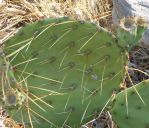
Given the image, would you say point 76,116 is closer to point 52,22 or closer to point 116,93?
point 116,93

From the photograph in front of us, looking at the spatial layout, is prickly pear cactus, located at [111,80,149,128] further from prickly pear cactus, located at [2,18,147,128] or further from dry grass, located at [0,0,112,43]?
dry grass, located at [0,0,112,43]

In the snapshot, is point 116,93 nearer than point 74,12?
Yes

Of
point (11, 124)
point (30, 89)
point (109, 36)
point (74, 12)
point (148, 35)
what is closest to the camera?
point (109, 36)

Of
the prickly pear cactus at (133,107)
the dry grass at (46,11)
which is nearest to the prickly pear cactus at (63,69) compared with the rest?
the prickly pear cactus at (133,107)

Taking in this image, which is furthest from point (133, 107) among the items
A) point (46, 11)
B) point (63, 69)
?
point (46, 11)

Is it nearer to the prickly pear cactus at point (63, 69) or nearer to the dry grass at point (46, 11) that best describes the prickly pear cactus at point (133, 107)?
the prickly pear cactus at point (63, 69)

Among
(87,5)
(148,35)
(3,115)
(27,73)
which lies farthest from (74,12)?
(27,73)

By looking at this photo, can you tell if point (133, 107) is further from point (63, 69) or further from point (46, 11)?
point (46, 11)
